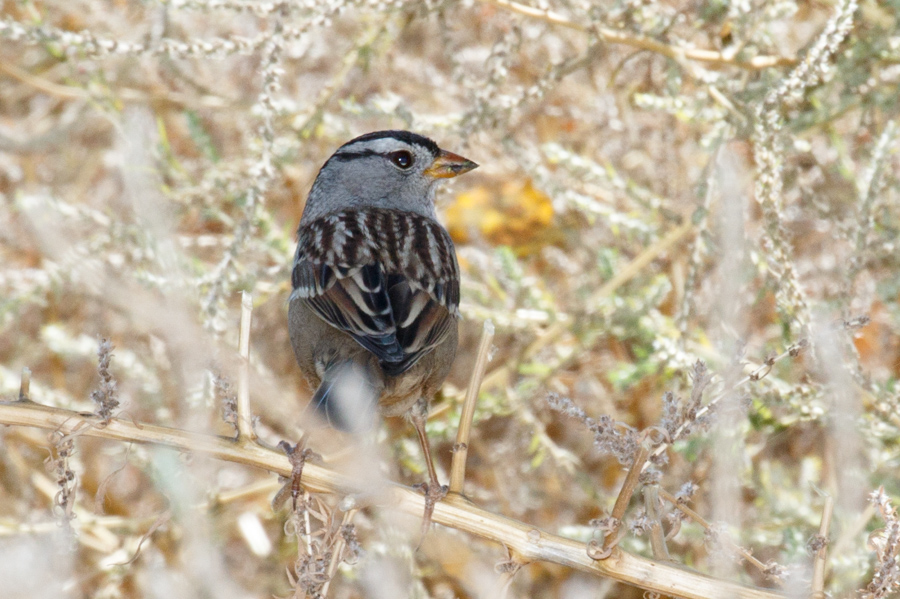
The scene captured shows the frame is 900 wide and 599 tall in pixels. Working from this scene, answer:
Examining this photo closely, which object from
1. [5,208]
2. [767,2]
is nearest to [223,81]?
[5,208]

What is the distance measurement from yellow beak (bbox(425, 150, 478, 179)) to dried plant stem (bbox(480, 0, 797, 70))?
565 mm

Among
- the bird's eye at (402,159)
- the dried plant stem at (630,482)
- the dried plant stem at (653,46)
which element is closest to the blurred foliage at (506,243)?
the dried plant stem at (653,46)

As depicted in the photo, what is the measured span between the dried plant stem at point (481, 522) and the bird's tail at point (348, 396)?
0.35 meters

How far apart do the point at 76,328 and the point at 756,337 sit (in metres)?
3.06

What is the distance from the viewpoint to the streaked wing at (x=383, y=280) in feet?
8.93

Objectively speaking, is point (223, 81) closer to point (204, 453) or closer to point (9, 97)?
point (9, 97)

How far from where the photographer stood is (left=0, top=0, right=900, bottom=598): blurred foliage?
2.88 meters

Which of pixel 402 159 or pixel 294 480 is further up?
pixel 402 159

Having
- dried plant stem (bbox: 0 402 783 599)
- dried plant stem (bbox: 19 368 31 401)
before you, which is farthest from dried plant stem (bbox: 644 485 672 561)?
dried plant stem (bbox: 19 368 31 401)

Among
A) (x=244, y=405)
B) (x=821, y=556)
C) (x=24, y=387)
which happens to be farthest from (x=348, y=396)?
(x=821, y=556)

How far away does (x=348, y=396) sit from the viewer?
7.80ft

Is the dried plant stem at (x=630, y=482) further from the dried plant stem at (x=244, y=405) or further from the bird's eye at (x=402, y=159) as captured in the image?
the bird's eye at (x=402, y=159)

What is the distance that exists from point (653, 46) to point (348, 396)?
1.71 metres

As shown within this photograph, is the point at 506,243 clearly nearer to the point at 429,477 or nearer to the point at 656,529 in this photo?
the point at 429,477
